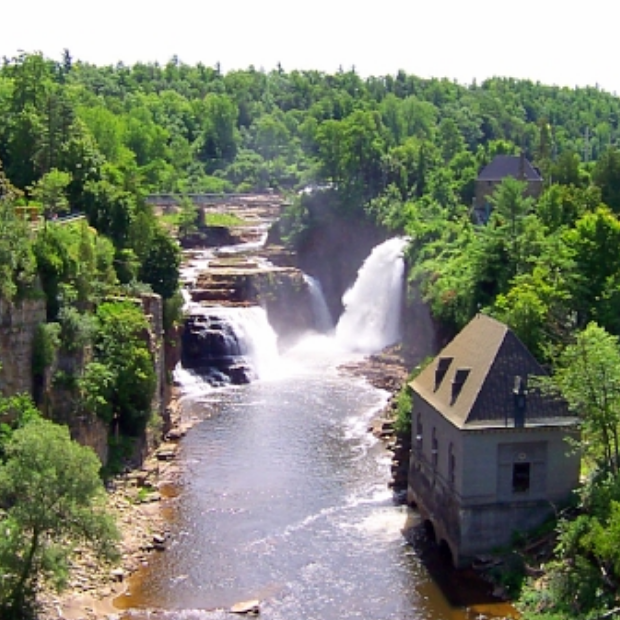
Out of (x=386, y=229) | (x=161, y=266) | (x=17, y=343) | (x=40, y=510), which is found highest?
(x=386, y=229)

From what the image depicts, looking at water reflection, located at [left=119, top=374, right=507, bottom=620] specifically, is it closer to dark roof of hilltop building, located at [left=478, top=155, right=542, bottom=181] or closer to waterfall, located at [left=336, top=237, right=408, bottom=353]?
waterfall, located at [left=336, top=237, right=408, bottom=353]

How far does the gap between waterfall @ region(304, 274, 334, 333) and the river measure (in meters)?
21.2

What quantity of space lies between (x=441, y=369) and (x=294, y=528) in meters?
9.36

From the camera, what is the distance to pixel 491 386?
42.6 m

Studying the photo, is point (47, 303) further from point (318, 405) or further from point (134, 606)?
point (318, 405)

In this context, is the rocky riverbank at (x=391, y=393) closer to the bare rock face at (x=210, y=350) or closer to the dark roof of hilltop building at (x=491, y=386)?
the dark roof of hilltop building at (x=491, y=386)

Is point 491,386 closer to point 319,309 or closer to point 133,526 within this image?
point 133,526

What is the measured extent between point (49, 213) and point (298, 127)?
10044cm

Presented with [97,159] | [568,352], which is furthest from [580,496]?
[97,159]

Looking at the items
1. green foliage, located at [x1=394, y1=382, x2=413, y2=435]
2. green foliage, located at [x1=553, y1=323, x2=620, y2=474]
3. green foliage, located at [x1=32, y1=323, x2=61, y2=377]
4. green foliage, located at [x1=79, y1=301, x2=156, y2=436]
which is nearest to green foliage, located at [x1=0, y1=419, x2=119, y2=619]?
green foliage, located at [x1=32, y1=323, x2=61, y2=377]

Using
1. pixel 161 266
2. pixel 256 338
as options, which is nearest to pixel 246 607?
pixel 161 266

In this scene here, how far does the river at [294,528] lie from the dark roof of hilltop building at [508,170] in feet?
106

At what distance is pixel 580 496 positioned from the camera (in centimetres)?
4153

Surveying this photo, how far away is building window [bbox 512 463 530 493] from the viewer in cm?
4216
